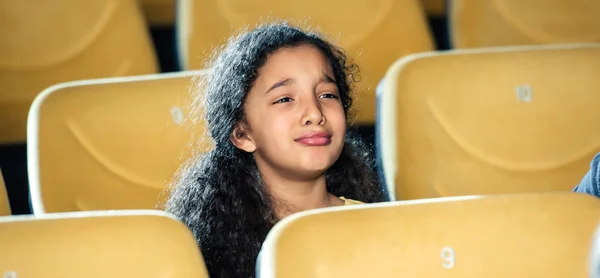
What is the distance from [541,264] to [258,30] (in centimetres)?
41

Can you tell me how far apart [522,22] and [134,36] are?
56 cm

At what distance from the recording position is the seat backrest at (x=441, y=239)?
66 centimetres

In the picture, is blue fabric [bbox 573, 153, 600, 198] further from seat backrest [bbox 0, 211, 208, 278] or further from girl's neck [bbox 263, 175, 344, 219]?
seat backrest [bbox 0, 211, 208, 278]

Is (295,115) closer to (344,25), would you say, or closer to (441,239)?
(441,239)

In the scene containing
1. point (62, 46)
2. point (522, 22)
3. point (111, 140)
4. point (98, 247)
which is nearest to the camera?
point (98, 247)

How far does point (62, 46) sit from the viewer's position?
4.15 feet

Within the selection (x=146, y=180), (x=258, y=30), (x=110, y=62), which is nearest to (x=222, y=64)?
(x=258, y=30)

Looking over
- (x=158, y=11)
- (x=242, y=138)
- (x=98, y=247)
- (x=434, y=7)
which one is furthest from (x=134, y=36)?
(x=98, y=247)

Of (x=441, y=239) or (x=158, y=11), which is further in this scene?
(x=158, y=11)

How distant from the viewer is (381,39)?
134cm

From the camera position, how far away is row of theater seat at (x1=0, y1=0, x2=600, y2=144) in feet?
4.10

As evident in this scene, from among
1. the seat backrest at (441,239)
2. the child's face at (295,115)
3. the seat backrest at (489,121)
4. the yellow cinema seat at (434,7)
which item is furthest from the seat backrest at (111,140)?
the yellow cinema seat at (434,7)

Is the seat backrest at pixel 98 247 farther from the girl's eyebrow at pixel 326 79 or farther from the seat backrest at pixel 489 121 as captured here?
the seat backrest at pixel 489 121

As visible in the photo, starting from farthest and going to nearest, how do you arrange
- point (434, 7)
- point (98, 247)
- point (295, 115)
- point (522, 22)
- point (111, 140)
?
point (434, 7)
point (522, 22)
point (111, 140)
point (295, 115)
point (98, 247)
